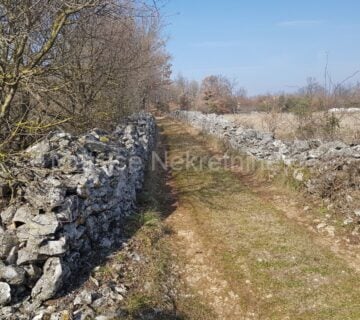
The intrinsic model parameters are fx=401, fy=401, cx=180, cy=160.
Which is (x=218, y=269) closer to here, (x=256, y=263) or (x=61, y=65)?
(x=256, y=263)

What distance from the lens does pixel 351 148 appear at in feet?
28.1

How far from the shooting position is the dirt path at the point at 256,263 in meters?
5.00

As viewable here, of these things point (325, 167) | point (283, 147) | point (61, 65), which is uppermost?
point (61, 65)

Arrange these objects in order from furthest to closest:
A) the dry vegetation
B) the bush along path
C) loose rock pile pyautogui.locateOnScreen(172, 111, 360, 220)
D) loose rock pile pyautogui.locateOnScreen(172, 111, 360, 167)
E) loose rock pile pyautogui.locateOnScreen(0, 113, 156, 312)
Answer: loose rock pile pyautogui.locateOnScreen(172, 111, 360, 167) < loose rock pile pyautogui.locateOnScreen(172, 111, 360, 220) < the dry vegetation < the bush along path < loose rock pile pyautogui.locateOnScreen(0, 113, 156, 312)

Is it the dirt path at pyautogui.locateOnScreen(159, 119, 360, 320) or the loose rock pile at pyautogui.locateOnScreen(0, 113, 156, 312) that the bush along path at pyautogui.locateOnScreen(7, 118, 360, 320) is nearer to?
the dirt path at pyautogui.locateOnScreen(159, 119, 360, 320)

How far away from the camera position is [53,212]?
5051 millimetres

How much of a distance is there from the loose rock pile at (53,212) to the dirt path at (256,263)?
4.60ft

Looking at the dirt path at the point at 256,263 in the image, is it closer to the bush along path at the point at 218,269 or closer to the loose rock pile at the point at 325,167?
the bush along path at the point at 218,269

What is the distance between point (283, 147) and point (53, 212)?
7264mm

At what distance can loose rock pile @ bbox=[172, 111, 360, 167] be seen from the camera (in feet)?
28.5

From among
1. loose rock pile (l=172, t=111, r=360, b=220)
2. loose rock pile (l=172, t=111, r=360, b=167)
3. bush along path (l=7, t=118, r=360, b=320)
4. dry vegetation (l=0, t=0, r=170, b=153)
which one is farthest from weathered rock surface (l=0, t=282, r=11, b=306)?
loose rock pile (l=172, t=111, r=360, b=167)

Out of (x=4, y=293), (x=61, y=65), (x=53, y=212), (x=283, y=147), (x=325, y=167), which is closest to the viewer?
(x=4, y=293)

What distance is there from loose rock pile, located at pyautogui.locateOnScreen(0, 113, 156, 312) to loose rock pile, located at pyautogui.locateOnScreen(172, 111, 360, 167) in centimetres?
453

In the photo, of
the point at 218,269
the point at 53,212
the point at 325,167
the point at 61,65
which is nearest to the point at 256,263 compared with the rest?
the point at 218,269
